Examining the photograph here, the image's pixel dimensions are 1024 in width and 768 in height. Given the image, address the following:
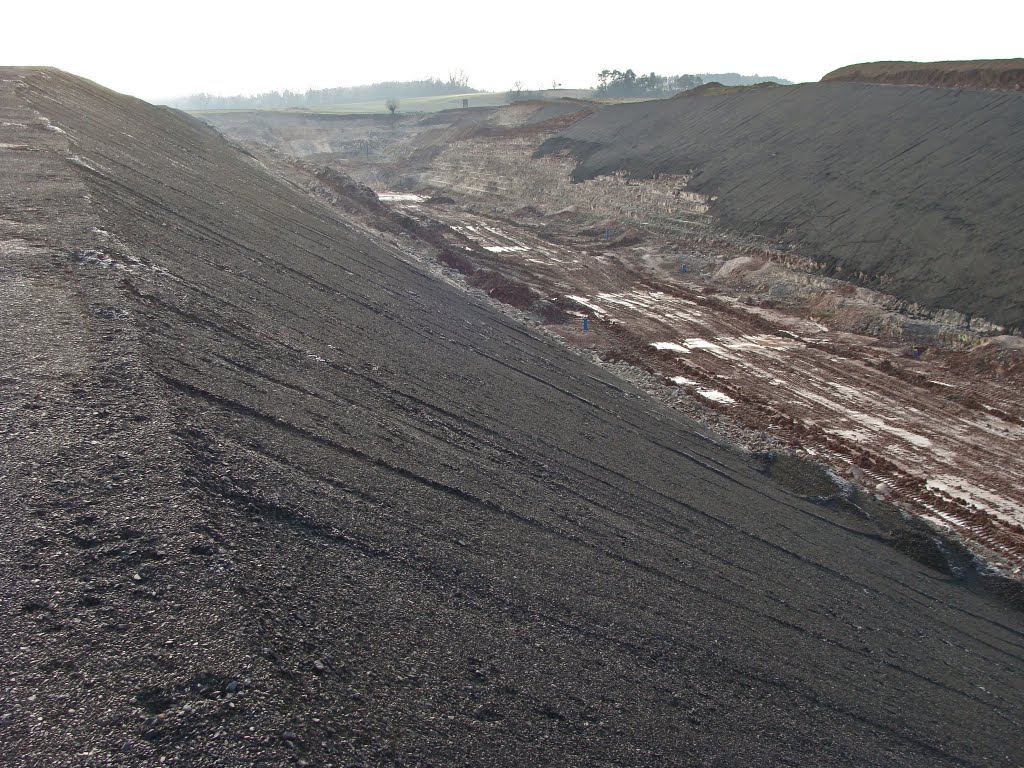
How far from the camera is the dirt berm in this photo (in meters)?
17.7

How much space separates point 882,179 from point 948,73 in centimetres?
881

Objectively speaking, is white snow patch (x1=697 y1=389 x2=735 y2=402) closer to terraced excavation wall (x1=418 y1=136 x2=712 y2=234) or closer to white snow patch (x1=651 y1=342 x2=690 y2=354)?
white snow patch (x1=651 y1=342 x2=690 y2=354)

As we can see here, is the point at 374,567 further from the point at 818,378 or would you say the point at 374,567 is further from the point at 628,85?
the point at 628,85

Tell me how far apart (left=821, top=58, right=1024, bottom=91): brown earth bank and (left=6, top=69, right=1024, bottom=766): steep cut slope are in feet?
76.0

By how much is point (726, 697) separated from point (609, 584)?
4.09ft

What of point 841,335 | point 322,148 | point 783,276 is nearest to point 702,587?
point 841,335

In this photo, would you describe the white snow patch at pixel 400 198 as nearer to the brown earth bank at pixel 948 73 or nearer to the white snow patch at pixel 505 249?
the white snow patch at pixel 505 249

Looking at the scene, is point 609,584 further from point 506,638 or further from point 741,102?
point 741,102

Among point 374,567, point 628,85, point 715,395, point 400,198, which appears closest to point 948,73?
point 715,395

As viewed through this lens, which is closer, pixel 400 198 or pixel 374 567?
pixel 374 567

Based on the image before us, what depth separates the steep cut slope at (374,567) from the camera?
3.23 m

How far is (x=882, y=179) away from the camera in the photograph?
22234 millimetres

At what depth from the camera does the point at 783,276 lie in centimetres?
2141

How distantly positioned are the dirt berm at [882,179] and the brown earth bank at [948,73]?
2.13 m
